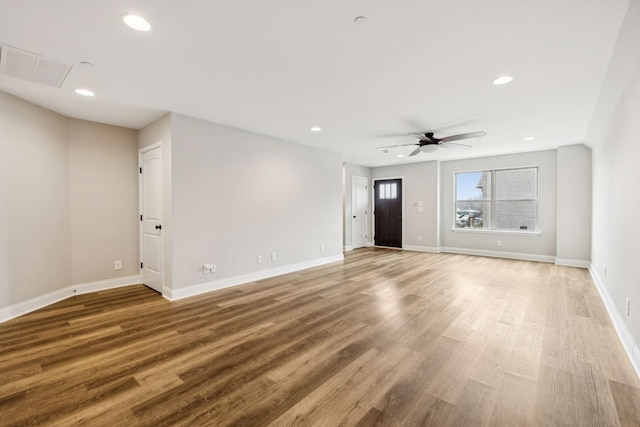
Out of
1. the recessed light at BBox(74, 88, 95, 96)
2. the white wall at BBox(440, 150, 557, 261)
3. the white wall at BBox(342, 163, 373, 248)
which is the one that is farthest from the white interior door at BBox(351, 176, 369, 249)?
the recessed light at BBox(74, 88, 95, 96)

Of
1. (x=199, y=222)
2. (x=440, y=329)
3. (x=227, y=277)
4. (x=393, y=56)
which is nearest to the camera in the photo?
(x=393, y=56)

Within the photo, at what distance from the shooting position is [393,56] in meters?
2.45

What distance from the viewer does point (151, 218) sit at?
4465 millimetres

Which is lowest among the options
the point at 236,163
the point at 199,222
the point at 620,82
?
the point at 199,222

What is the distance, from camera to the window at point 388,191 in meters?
8.77

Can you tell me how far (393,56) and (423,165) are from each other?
20.1ft

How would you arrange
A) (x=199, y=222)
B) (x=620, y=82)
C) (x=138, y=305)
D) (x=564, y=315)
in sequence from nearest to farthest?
(x=620, y=82)
(x=564, y=315)
(x=138, y=305)
(x=199, y=222)

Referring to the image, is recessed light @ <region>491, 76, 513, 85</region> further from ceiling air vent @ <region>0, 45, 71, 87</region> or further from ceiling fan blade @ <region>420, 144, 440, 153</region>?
ceiling air vent @ <region>0, 45, 71, 87</region>

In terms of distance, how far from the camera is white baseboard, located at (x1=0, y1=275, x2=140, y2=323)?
3.23 meters

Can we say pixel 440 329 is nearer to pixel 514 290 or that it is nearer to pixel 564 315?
pixel 564 315

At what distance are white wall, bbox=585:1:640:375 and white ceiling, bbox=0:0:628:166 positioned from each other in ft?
0.46

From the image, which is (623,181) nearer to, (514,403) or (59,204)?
(514,403)

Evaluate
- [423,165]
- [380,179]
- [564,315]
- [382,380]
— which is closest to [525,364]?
[382,380]

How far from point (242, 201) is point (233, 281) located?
1340 millimetres
